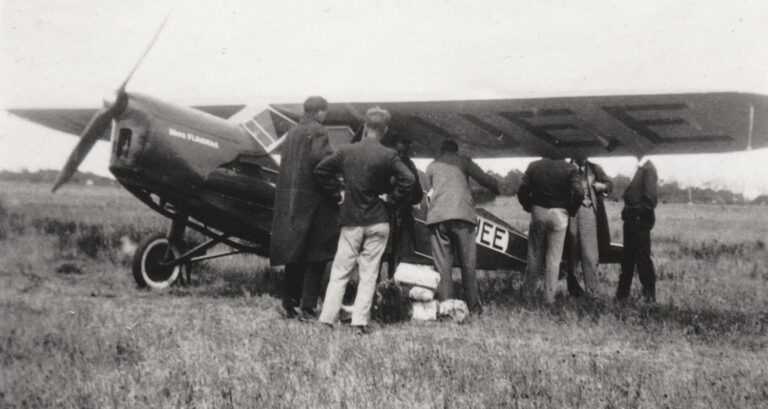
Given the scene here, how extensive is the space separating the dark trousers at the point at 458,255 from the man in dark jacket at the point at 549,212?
1.30 m

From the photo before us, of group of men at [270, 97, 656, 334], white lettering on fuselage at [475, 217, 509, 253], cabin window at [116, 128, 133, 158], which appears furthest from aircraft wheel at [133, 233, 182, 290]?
white lettering on fuselage at [475, 217, 509, 253]

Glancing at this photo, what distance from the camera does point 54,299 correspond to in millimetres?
7191

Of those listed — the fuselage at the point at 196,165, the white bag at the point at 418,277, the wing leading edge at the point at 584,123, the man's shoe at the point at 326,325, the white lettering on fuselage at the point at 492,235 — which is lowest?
the man's shoe at the point at 326,325

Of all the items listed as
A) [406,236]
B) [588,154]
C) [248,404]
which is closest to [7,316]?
[248,404]

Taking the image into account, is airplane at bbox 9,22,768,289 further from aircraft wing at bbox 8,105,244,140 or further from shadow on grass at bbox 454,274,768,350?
aircraft wing at bbox 8,105,244,140

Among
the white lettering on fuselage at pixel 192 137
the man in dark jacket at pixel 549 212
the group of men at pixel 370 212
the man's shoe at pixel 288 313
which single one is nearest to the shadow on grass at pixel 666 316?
the man in dark jacket at pixel 549 212

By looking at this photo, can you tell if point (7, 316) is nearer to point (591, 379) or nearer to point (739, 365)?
point (591, 379)

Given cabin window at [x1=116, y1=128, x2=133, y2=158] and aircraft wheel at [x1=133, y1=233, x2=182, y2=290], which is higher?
cabin window at [x1=116, y1=128, x2=133, y2=158]

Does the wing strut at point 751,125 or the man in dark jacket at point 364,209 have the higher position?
the wing strut at point 751,125

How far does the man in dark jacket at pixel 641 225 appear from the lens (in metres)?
8.05

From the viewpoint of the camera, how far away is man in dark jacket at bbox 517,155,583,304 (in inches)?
300

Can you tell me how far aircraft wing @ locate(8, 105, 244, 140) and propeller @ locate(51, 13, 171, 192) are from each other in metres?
3.49

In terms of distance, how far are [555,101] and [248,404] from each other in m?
→ 5.06

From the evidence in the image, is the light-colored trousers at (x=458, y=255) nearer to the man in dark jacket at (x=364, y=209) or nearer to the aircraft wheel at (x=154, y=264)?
the man in dark jacket at (x=364, y=209)
